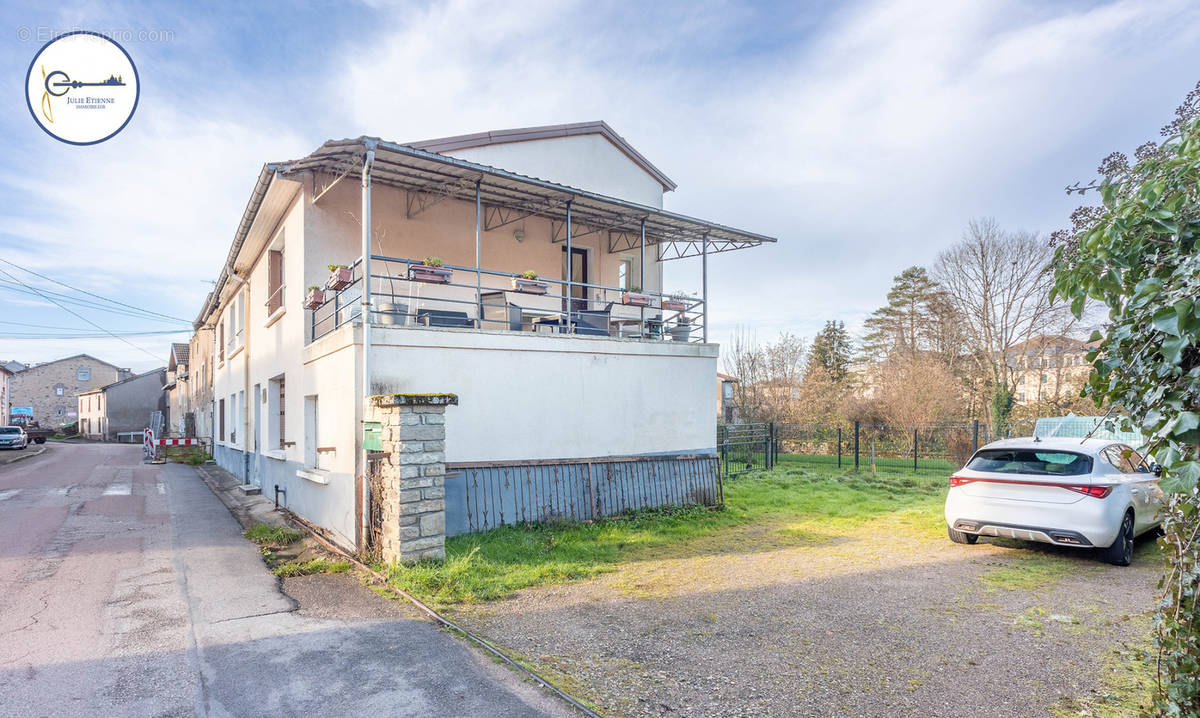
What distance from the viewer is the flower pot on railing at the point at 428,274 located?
27.7ft

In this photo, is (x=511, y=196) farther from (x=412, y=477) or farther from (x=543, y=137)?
(x=412, y=477)

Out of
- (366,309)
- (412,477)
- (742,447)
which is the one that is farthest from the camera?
(742,447)

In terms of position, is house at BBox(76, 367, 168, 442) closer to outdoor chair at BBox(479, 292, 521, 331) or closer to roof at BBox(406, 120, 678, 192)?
roof at BBox(406, 120, 678, 192)

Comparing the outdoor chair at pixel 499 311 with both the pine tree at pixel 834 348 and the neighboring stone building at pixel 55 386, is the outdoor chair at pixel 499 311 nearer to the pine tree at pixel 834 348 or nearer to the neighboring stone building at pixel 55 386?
the pine tree at pixel 834 348

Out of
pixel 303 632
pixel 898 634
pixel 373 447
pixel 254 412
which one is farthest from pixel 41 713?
pixel 254 412

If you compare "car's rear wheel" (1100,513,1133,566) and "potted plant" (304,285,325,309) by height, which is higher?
"potted plant" (304,285,325,309)

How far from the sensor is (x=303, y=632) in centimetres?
505

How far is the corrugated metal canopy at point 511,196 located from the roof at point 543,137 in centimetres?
130

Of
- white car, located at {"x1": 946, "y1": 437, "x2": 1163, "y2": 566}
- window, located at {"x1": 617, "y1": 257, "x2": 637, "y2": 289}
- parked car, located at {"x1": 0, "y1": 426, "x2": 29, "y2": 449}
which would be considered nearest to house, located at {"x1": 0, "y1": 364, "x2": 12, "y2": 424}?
parked car, located at {"x1": 0, "y1": 426, "x2": 29, "y2": 449}

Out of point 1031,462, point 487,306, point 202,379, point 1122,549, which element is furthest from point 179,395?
point 1122,549

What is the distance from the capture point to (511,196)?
34.2 ft

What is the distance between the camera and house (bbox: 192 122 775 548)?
8211 millimetres

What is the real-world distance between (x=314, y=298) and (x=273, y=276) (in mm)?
4716

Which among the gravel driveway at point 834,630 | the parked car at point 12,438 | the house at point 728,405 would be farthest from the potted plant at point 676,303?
the parked car at point 12,438
